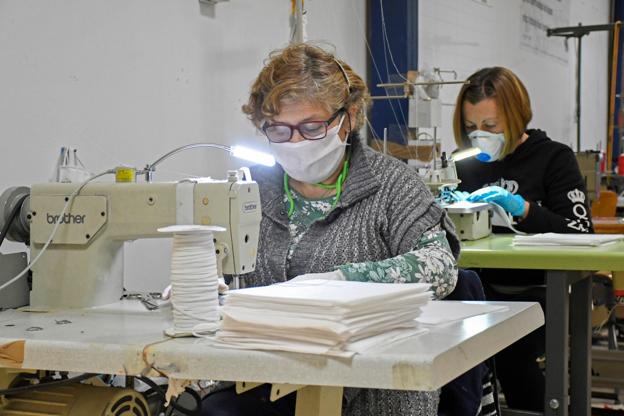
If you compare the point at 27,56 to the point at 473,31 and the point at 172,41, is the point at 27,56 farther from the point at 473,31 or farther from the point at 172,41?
the point at 473,31

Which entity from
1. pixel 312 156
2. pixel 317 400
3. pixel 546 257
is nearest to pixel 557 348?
pixel 546 257

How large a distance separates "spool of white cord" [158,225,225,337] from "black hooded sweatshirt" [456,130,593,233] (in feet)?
6.23

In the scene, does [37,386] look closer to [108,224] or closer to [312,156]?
[108,224]

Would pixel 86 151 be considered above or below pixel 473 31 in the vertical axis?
below

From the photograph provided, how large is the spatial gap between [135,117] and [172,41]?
13.1 inches

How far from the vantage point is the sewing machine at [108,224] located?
5.20ft

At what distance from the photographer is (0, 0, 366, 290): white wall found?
215 cm

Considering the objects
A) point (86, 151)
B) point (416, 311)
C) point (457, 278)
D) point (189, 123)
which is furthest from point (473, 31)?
point (416, 311)

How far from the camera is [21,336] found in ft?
4.47

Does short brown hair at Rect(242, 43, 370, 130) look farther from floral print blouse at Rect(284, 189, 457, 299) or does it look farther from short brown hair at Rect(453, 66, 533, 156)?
short brown hair at Rect(453, 66, 533, 156)

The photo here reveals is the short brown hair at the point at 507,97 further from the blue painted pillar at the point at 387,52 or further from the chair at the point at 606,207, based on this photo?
the chair at the point at 606,207

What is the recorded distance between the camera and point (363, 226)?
5.94 feet

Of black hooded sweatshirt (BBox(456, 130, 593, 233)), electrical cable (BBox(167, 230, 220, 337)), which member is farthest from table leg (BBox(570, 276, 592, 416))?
electrical cable (BBox(167, 230, 220, 337))

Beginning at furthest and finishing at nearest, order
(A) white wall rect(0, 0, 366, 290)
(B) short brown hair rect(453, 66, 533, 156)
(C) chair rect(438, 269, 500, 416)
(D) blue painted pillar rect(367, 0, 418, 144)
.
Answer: (D) blue painted pillar rect(367, 0, 418, 144), (B) short brown hair rect(453, 66, 533, 156), (A) white wall rect(0, 0, 366, 290), (C) chair rect(438, 269, 500, 416)
